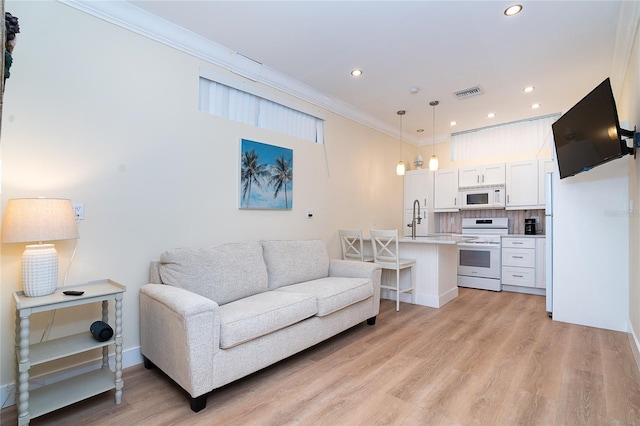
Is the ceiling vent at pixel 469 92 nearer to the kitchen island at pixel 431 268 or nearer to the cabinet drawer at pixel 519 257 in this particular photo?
the kitchen island at pixel 431 268

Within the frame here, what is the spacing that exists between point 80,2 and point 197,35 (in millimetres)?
832

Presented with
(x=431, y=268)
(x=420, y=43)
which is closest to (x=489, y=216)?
(x=431, y=268)

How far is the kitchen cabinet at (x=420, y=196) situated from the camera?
19.0 feet

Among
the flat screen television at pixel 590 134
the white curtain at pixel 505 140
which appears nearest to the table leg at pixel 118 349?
the flat screen television at pixel 590 134

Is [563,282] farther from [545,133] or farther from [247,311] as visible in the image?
[247,311]

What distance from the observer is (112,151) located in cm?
240

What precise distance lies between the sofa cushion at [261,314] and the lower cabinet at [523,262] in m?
3.72

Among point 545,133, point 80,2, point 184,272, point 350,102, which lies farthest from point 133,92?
point 545,133

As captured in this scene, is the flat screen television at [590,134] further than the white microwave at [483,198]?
No

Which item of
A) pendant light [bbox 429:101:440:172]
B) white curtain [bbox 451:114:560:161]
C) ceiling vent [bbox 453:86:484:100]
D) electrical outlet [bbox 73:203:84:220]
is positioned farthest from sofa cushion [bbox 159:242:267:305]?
white curtain [bbox 451:114:560:161]

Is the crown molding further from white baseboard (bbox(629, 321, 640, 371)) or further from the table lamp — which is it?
white baseboard (bbox(629, 321, 640, 371))

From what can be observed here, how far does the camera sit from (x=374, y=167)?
5160 mm

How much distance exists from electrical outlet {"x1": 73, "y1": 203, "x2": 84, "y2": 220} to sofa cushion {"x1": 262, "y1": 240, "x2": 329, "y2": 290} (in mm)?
1461

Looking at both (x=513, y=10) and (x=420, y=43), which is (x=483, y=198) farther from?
(x=513, y=10)
